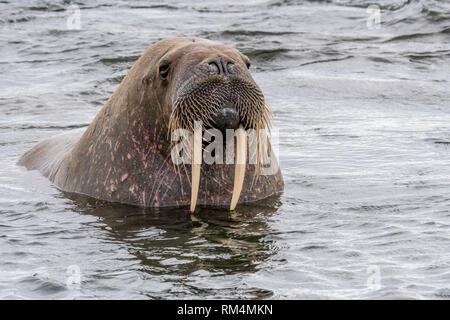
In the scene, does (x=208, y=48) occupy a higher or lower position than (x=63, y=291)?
higher

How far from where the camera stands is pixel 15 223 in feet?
24.5

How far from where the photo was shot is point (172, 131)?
711cm

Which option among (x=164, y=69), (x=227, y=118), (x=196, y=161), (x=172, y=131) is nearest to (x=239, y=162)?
(x=196, y=161)

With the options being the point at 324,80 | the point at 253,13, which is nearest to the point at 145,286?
the point at 324,80

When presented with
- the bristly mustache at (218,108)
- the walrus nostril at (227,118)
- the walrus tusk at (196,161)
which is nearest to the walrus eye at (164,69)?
the bristly mustache at (218,108)

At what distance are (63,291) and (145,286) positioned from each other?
0.51m

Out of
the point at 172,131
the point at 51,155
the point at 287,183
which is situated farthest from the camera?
the point at 51,155

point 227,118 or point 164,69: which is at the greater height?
point 164,69

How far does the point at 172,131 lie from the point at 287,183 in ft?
6.23

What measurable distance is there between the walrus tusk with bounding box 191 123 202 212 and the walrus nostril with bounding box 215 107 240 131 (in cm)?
18

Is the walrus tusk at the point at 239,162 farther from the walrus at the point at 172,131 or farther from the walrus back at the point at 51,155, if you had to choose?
the walrus back at the point at 51,155

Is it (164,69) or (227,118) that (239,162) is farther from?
(164,69)
